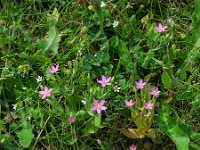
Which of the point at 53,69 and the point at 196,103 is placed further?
the point at 53,69

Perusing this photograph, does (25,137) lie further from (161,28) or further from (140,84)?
(161,28)

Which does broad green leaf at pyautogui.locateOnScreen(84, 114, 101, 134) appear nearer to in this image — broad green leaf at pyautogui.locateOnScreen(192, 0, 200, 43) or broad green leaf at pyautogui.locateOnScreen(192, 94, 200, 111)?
broad green leaf at pyautogui.locateOnScreen(192, 94, 200, 111)

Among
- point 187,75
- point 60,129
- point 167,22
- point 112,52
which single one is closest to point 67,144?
point 60,129

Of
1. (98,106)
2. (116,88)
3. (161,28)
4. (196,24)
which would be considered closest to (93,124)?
(98,106)

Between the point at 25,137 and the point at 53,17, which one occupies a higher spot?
the point at 53,17

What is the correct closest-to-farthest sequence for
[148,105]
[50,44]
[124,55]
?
[148,105]
[124,55]
[50,44]

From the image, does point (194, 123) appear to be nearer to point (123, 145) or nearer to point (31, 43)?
point (123, 145)

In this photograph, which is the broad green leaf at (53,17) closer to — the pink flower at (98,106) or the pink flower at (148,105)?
the pink flower at (98,106)
